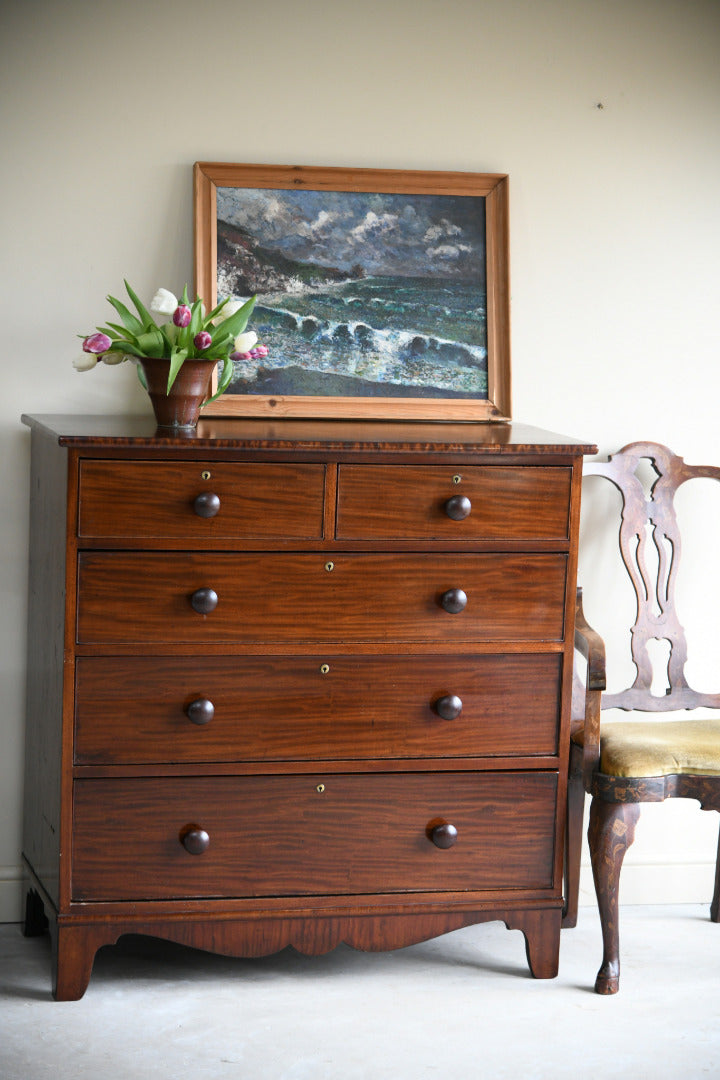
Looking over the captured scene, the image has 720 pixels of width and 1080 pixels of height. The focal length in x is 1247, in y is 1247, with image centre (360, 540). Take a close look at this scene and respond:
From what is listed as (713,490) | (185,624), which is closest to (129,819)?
(185,624)

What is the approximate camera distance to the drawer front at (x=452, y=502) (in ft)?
8.98

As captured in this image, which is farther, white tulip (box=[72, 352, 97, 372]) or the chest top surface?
white tulip (box=[72, 352, 97, 372])

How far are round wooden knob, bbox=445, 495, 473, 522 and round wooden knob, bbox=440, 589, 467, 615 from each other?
0.17m

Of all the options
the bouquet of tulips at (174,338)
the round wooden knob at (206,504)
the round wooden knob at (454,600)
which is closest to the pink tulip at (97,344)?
the bouquet of tulips at (174,338)

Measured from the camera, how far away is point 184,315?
108 inches

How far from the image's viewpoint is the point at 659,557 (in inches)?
132

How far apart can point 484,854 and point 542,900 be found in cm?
19

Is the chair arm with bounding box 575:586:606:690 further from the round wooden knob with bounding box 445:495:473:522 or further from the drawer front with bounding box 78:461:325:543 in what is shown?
the drawer front with bounding box 78:461:325:543

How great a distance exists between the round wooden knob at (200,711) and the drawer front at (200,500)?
36 cm

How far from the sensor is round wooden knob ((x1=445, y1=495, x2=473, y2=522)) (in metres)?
2.75

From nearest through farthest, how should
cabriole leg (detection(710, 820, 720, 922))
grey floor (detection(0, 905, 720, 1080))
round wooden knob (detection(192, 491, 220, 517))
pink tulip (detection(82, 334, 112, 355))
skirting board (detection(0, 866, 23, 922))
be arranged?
1. grey floor (detection(0, 905, 720, 1080))
2. round wooden knob (detection(192, 491, 220, 517))
3. pink tulip (detection(82, 334, 112, 355))
4. skirting board (detection(0, 866, 23, 922))
5. cabriole leg (detection(710, 820, 720, 922))

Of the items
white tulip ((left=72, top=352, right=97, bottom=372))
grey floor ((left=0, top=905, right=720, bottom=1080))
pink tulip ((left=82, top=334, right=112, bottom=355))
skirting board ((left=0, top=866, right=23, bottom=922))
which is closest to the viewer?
grey floor ((left=0, top=905, right=720, bottom=1080))

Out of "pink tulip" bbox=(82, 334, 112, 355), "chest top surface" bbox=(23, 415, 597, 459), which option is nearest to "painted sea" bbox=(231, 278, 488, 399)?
"chest top surface" bbox=(23, 415, 597, 459)

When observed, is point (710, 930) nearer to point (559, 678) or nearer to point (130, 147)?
point (559, 678)
